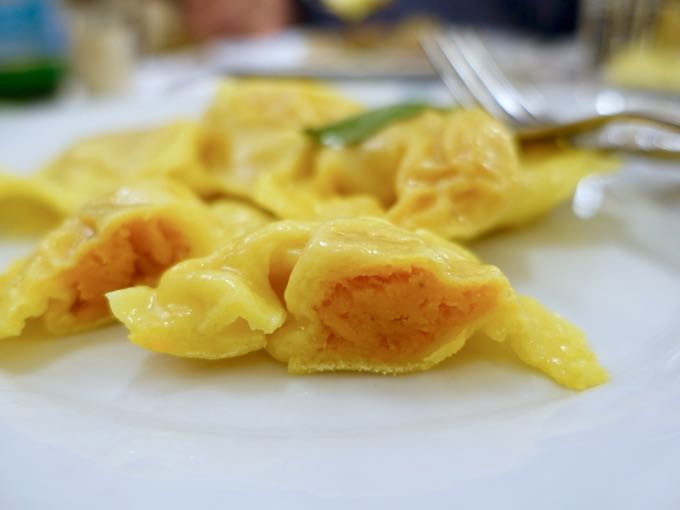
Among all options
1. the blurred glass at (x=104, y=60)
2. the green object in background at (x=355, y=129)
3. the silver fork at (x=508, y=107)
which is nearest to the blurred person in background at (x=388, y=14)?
the blurred glass at (x=104, y=60)

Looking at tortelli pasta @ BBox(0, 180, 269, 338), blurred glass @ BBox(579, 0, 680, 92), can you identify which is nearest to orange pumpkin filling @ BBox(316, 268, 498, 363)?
tortelli pasta @ BBox(0, 180, 269, 338)

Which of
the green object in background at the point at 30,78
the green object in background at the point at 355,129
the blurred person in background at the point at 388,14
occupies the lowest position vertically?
the blurred person in background at the point at 388,14

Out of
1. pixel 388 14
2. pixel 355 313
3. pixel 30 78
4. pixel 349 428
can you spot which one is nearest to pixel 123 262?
pixel 355 313

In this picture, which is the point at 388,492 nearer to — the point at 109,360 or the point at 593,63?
the point at 109,360

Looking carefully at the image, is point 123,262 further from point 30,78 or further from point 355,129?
point 30,78

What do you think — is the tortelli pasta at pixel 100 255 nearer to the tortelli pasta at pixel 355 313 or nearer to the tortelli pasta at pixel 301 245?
the tortelli pasta at pixel 301 245

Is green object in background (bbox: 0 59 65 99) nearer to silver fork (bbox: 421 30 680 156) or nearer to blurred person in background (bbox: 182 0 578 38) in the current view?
silver fork (bbox: 421 30 680 156)
